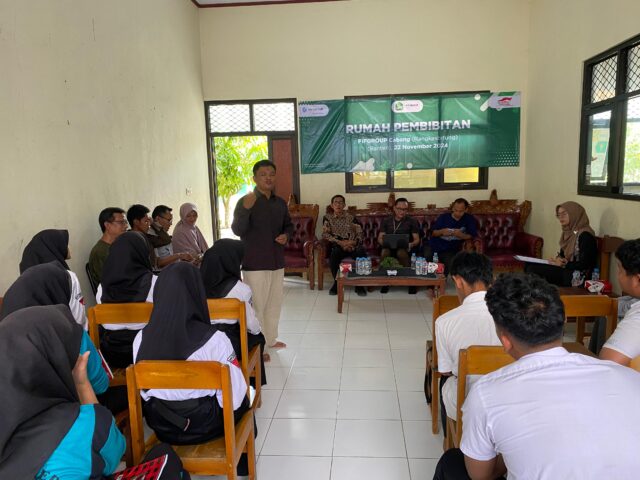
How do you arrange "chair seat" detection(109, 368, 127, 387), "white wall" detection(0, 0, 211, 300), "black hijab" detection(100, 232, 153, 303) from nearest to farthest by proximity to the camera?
1. "chair seat" detection(109, 368, 127, 387)
2. "black hijab" detection(100, 232, 153, 303)
3. "white wall" detection(0, 0, 211, 300)

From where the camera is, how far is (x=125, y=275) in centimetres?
265

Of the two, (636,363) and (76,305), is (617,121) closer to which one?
(636,363)

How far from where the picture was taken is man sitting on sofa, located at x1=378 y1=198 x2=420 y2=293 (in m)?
5.75

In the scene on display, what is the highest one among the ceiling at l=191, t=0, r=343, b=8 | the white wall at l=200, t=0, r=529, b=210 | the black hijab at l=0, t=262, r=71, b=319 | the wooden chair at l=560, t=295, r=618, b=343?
the ceiling at l=191, t=0, r=343, b=8

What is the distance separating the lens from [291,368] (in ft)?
11.3

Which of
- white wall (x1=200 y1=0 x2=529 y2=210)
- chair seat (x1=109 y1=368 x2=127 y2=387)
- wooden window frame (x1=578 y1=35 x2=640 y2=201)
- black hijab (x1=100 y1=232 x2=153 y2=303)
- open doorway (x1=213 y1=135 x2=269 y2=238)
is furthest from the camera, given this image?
open doorway (x1=213 y1=135 x2=269 y2=238)

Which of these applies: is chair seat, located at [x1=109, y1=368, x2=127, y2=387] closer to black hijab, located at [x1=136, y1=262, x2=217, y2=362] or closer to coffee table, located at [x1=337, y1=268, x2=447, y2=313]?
black hijab, located at [x1=136, y1=262, x2=217, y2=362]

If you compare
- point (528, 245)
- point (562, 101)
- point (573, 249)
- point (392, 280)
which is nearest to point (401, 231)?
point (392, 280)

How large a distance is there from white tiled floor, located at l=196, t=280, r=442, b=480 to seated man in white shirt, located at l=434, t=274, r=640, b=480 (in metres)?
1.17

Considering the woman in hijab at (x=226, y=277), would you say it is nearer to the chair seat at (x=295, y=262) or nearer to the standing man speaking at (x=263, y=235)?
the standing man speaking at (x=263, y=235)

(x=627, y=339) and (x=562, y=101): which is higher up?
(x=562, y=101)

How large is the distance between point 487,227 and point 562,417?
5533 millimetres

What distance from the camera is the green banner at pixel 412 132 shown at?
256 inches

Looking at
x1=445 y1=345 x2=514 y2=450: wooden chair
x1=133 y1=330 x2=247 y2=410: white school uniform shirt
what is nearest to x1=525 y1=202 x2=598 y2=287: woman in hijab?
x1=445 y1=345 x2=514 y2=450: wooden chair
